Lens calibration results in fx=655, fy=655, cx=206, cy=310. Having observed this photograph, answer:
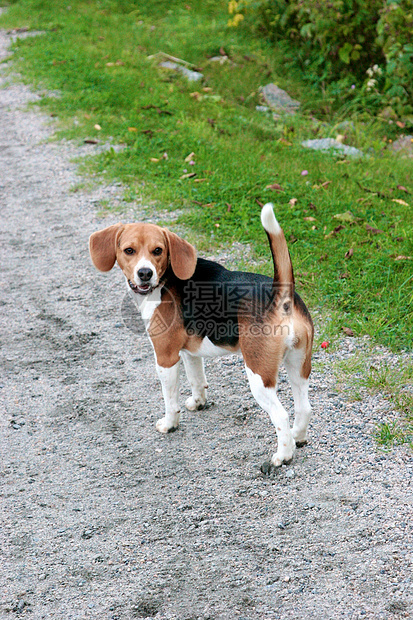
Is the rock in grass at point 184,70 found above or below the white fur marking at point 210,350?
below

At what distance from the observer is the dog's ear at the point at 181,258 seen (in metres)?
3.80

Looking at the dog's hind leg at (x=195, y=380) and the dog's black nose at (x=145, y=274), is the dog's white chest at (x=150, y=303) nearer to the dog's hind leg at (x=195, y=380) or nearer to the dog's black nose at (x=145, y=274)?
the dog's black nose at (x=145, y=274)

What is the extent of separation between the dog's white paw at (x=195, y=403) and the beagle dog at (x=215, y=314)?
163mm

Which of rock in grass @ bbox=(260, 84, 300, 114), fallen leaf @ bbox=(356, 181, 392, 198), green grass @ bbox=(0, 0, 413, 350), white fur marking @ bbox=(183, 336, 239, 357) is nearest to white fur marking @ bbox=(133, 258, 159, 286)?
white fur marking @ bbox=(183, 336, 239, 357)

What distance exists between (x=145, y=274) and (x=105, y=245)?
423 mm

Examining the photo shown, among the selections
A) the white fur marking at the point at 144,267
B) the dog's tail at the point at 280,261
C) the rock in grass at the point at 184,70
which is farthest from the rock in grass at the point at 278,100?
the dog's tail at the point at 280,261

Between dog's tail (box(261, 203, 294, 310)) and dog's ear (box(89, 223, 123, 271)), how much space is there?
41.1 inches

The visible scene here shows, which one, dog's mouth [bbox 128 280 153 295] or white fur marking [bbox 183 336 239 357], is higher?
dog's mouth [bbox 128 280 153 295]

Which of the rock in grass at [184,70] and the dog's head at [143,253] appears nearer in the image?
Result: the dog's head at [143,253]

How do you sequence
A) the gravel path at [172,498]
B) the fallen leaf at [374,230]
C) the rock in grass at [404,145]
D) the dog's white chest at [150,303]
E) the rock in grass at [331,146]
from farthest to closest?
the rock in grass at [404,145], the rock in grass at [331,146], the fallen leaf at [374,230], the dog's white chest at [150,303], the gravel path at [172,498]

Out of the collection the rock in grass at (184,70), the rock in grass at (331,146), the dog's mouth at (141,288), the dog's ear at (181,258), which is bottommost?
the rock in grass at (331,146)

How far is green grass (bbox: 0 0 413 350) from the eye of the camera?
17.8 feet

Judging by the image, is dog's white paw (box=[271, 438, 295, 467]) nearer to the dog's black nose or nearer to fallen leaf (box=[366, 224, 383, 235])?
the dog's black nose

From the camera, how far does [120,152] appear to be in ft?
26.9
